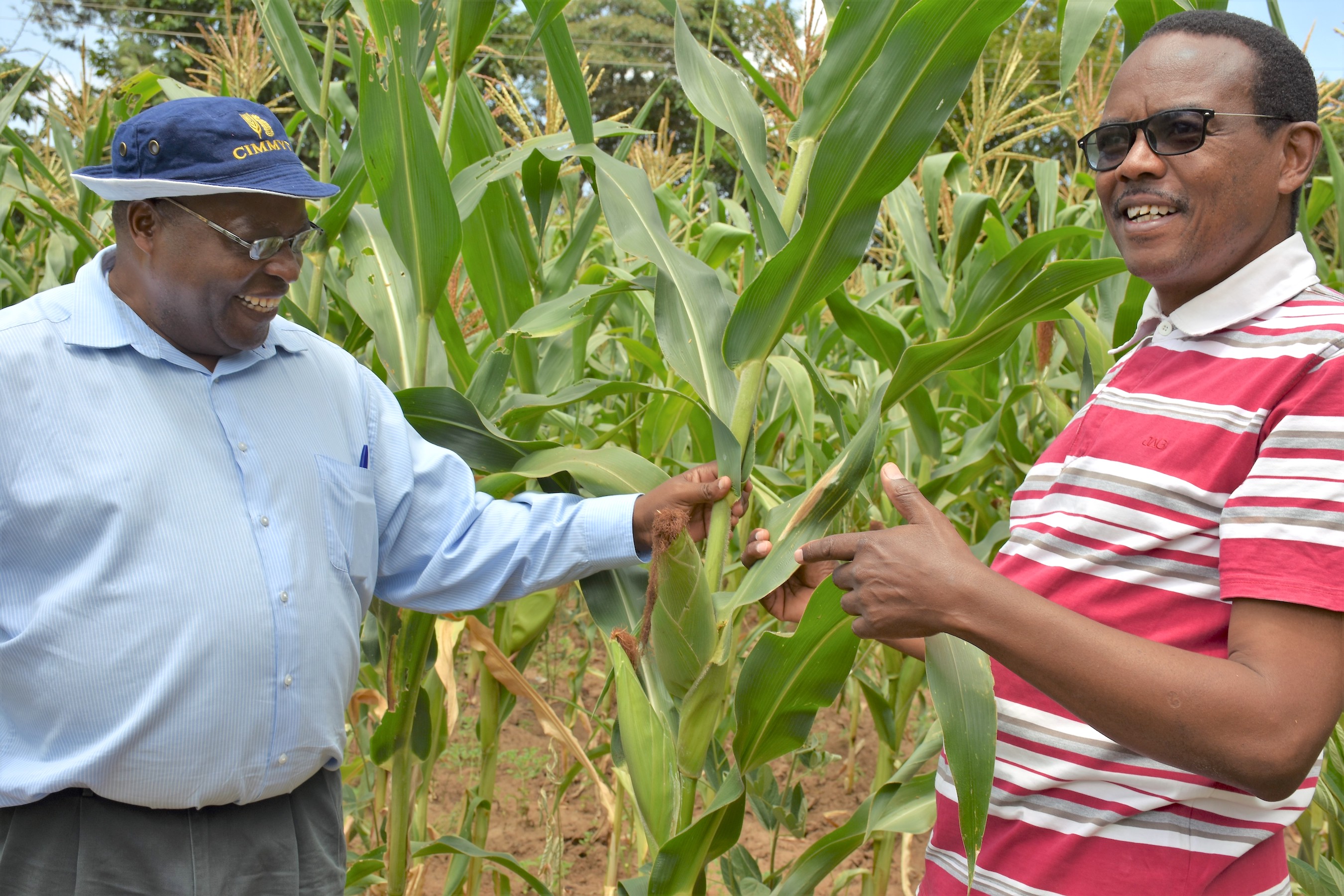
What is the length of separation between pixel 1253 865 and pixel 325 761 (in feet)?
4.21

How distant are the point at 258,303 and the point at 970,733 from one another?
1.14 metres

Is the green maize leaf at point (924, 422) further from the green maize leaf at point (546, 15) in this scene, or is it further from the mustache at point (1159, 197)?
the green maize leaf at point (546, 15)

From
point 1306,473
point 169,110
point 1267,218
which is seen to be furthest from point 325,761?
point 1267,218

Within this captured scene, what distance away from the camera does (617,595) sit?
1.79 meters

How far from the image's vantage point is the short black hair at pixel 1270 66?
44.2 inches

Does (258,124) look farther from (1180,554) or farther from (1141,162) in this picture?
(1180,554)

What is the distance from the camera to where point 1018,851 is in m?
1.22

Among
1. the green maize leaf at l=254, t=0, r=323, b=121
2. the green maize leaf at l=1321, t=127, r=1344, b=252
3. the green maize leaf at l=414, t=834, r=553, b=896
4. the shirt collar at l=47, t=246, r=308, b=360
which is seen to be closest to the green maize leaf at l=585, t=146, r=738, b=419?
the shirt collar at l=47, t=246, r=308, b=360

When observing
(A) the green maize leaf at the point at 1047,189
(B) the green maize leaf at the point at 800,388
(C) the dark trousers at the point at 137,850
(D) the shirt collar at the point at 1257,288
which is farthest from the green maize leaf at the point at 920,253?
(C) the dark trousers at the point at 137,850

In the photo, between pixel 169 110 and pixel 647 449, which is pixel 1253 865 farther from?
pixel 169 110

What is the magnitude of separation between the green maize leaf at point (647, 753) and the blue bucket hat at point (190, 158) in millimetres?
847

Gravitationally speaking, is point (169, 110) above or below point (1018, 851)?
above

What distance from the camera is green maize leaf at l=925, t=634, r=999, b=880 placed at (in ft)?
3.73

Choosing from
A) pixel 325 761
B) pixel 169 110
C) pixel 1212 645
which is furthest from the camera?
pixel 325 761
